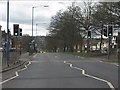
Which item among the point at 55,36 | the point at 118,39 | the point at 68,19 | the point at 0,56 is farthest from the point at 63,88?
the point at 55,36

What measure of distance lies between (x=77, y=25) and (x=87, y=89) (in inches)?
2630

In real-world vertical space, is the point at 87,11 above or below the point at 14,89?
above

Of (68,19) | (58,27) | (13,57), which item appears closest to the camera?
(13,57)

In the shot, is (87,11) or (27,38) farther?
(27,38)

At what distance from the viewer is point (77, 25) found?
81.3m

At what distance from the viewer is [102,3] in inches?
2512

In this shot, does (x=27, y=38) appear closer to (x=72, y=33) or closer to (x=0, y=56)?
(x=72, y=33)

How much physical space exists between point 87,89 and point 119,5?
46909mm

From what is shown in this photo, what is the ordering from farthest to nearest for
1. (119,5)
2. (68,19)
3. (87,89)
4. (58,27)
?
(58,27) < (68,19) < (119,5) < (87,89)

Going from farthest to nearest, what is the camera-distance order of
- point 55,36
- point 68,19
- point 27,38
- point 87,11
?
1. point 27,38
2. point 55,36
3. point 68,19
4. point 87,11

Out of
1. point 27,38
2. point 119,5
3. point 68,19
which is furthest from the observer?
point 27,38

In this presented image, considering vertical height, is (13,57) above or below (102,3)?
below

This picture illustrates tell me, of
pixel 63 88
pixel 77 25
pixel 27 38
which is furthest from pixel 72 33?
pixel 63 88

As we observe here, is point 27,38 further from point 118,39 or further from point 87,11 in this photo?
point 118,39
